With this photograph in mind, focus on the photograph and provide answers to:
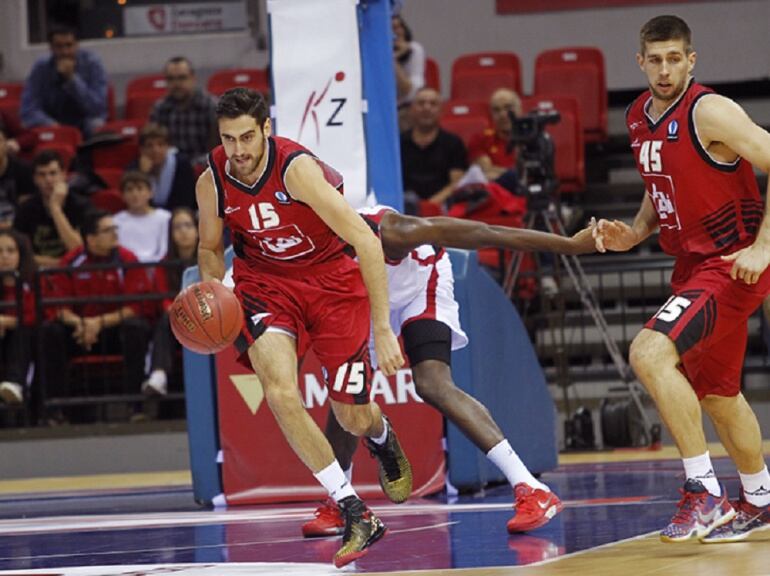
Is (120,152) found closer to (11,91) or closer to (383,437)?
(11,91)

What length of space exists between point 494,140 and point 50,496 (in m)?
4.75

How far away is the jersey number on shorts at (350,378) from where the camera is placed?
612 cm

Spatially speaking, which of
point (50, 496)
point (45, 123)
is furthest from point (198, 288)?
point (45, 123)

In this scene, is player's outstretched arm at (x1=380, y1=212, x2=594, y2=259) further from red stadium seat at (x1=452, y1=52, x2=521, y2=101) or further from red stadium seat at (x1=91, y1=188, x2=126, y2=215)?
red stadium seat at (x1=452, y1=52, x2=521, y2=101)

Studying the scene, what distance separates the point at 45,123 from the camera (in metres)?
14.5

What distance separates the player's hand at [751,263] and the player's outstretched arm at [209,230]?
1951 mm

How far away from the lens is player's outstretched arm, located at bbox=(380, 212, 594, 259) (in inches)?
245

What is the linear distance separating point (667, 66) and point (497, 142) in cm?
694

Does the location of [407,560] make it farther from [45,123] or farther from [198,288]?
[45,123]

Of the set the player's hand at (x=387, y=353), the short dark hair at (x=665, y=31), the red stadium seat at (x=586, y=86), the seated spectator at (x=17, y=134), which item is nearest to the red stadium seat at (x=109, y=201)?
the seated spectator at (x=17, y=134)

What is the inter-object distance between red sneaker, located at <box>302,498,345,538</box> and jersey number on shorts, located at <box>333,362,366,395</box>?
536mm

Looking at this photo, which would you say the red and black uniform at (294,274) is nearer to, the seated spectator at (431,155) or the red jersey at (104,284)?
the red jersey at (104,284)

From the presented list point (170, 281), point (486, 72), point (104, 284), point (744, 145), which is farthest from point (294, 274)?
point (486, 72)

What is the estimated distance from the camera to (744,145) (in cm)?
538
